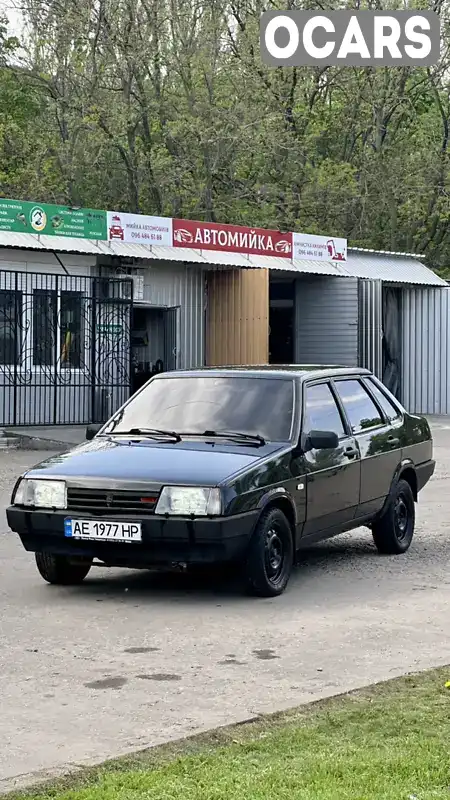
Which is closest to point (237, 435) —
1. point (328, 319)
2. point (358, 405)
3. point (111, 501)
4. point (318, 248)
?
point (111, 501)

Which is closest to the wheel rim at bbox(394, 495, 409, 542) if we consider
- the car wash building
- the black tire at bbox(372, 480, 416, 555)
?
the black tire at bbox(372, 480, 416, 555)

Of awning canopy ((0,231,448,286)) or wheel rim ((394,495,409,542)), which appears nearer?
wheel rim ((394,495,409,542))

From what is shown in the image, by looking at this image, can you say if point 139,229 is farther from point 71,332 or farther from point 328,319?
→ point 328,319

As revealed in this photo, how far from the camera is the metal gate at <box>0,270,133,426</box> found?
73.2 ft

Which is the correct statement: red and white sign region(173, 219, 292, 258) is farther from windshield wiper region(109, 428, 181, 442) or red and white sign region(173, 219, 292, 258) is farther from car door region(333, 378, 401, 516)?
windshield wiper region(109, 428, 181, 442)

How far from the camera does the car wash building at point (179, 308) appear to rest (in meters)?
22.5

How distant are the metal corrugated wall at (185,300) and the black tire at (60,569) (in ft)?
55.4

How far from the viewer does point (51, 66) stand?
1518 inches

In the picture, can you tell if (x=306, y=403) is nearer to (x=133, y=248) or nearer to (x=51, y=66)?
(x=133, y=248)

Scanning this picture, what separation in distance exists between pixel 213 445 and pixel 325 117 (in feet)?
116

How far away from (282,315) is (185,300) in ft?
14.9

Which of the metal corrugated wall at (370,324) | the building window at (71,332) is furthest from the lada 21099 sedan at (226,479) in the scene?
the metal corrugated wall at (370,324)

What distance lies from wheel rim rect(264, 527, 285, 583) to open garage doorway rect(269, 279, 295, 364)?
70.9 ft

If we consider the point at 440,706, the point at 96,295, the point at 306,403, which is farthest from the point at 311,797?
the point at 96,295
